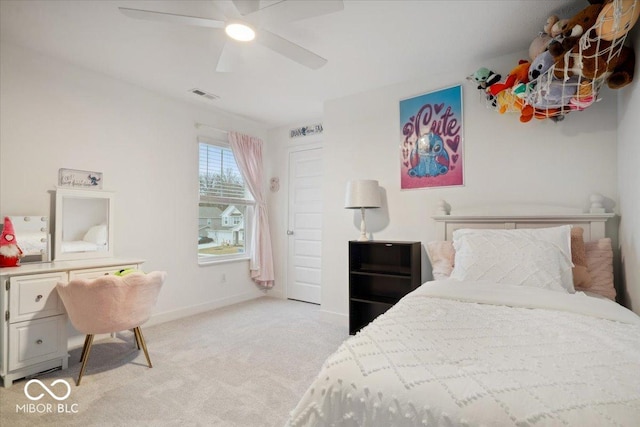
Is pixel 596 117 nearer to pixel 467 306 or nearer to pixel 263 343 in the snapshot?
pixel 467 306

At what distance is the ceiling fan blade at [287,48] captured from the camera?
189 cm

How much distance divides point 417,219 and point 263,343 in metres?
1.91

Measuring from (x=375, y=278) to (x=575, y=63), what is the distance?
2.34 metres

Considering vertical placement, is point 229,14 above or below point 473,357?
above

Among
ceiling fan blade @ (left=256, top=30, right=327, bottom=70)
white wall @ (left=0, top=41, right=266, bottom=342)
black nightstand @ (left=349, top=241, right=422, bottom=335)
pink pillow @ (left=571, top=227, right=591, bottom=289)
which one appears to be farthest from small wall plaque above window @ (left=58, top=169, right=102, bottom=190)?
pink pillow @ (left=571, top=227, right=591, bottom=289)

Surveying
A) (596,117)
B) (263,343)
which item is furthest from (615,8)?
(263,343)

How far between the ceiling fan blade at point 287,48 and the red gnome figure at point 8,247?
2359 millimetres

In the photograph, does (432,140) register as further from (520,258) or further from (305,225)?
(305,225)

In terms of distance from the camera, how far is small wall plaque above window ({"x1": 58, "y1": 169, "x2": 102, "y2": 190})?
110 inches

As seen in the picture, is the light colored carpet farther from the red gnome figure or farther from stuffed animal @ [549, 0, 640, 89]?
stuffed animal @ [549, 0, 640, 89]

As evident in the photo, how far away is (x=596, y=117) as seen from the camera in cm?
225

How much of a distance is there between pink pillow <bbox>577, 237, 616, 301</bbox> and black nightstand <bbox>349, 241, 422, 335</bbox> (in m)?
1.21

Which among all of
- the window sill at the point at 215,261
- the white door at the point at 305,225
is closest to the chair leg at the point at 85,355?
the window sill at the point at 215,261

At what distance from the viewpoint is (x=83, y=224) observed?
288 centimetres
